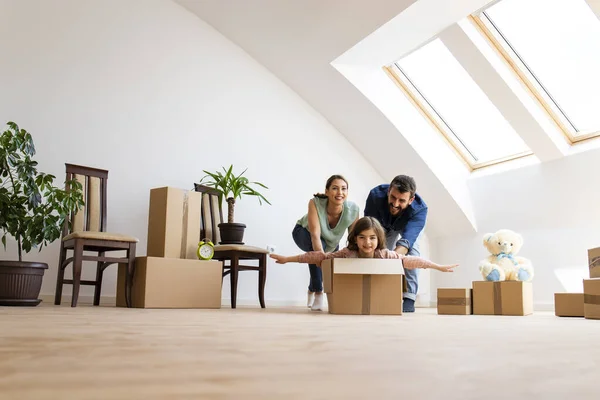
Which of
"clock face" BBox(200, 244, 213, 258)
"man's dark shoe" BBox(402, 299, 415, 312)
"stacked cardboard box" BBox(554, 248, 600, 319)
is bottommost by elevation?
"man's dark shoe" BBox(402, 299, 415, 312)

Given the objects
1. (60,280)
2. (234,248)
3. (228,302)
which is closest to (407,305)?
(234,248)

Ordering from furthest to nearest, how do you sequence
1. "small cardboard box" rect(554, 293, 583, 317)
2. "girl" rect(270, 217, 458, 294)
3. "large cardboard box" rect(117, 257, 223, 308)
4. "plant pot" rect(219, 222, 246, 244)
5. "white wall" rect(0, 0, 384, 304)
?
"white wall" rect(0, 0, 384, 304) → "plant pot" rect(219, 222, 246, 244) → "large cardboard box" rect(117, 257, 223, 308) → "small cardboard box" rect(554, 293, 583, 317) → "girl" rect(270, 217, 458, 294)

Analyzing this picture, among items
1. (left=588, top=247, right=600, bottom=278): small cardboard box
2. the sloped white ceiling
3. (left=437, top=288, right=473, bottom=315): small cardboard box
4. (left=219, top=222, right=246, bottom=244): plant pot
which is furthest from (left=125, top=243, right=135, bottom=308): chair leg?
(left=588, top=247, right=600, bottom=278): small cardboard box

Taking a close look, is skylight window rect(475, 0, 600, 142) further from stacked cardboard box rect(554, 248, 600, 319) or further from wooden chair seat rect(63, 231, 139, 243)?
wooden chair seat rect(63, 231, 139, 243)

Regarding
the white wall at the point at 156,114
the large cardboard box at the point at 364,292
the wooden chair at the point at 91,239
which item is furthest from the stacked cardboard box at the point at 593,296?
the white wall at the point at 156,114

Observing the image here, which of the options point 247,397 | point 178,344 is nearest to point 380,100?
point 178,344

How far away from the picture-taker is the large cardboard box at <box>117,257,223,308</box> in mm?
3732

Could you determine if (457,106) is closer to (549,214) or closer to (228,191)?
(549,214)

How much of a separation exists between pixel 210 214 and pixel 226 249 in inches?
22.3

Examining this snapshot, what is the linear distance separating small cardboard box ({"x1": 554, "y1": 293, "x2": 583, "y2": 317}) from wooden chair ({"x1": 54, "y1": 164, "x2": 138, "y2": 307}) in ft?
8.62

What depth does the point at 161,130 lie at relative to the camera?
504 centimetres

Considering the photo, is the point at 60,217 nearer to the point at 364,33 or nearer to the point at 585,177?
the point at 364,33

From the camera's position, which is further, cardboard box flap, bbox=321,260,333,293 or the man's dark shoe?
the man's dark shoe

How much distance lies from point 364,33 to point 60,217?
9.15ft
